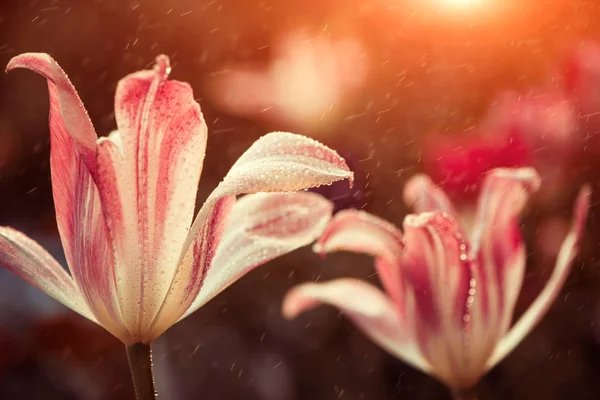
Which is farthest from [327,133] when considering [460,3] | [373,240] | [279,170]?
[279,170]

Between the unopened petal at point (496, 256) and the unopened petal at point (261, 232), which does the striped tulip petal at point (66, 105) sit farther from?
the unopened petal at point (496, 256)

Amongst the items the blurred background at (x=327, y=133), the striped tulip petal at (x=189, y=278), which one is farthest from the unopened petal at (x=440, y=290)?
the blurred background at (x=327, y=133)

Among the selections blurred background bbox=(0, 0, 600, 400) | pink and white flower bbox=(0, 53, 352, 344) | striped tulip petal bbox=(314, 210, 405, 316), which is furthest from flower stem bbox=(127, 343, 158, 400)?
blurred background bbox=(0, 0, 600, 400)

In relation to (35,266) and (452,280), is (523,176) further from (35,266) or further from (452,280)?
(35,266)

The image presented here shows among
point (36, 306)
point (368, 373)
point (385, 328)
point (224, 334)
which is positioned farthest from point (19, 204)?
point (385, 328)

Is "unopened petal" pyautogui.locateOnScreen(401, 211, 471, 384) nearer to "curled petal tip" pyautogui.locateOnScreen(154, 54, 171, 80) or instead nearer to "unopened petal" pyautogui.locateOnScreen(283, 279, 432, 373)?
"unopened petal" pyautogui.locateOnScreen(283, 279, 432, 373)

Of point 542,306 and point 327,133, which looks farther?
point 327,133
